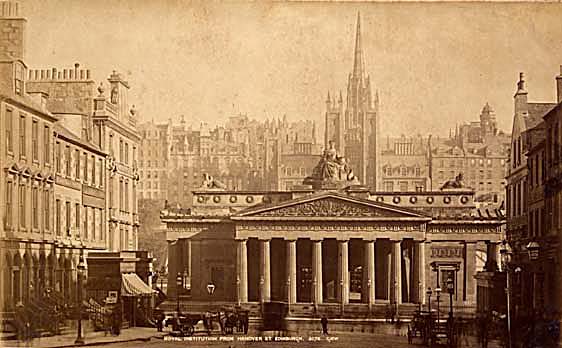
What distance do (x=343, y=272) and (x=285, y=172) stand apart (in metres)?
0.86

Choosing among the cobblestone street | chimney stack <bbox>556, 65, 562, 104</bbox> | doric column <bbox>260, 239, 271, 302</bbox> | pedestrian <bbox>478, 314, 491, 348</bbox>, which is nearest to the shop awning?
the cobblestone street

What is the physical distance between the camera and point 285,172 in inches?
444

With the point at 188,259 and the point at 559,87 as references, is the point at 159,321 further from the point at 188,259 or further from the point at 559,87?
the point at 559,87

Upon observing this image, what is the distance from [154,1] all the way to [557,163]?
3212 mm

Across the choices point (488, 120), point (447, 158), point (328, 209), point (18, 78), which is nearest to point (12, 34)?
point (18, 78)

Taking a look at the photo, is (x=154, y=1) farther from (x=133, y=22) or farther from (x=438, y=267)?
(x=438, y=267)

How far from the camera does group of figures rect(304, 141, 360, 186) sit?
11.2 meters

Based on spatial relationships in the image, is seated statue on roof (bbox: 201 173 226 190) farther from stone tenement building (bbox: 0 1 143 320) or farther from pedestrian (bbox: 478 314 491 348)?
pedestrian (bbox: 478 314 491 348)

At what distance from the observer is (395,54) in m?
11.2

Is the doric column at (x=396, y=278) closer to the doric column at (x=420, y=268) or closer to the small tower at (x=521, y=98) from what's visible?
the doric column at (x=420, y=268)

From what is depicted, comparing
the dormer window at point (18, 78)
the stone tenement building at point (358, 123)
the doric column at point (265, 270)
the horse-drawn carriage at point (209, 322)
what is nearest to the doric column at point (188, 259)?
the horse-drawn carriage at point (209, 322)

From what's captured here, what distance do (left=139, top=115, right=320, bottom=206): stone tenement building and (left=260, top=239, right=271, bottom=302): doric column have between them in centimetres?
44

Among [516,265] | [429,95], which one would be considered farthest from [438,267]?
[429,95]

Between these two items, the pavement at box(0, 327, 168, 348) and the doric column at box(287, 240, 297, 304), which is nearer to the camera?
the pavement at box(0, 327, 168, 348)
